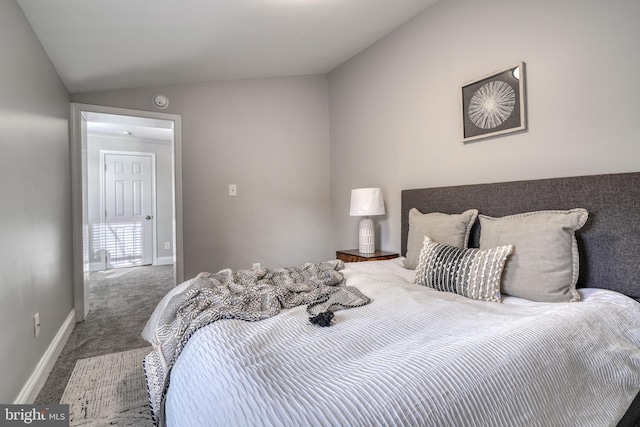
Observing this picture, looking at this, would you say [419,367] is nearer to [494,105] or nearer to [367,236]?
[494,105]

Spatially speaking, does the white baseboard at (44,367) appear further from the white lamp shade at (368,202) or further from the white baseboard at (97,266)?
the white baseboard at (97,266)

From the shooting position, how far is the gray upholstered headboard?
150cm

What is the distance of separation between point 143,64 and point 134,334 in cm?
221

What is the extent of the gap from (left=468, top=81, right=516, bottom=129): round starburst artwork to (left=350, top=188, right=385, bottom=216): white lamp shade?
100 cm

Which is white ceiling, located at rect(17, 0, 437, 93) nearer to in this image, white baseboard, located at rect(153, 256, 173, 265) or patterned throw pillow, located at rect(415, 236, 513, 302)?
patterned throw pillow, located at rect(415, 236, 513, 302)

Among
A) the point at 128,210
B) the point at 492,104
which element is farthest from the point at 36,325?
the point at 128,210

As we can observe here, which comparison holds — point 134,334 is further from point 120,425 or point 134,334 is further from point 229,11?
point 229,11

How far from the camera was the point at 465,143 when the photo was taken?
2.34m

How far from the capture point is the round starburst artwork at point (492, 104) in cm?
204

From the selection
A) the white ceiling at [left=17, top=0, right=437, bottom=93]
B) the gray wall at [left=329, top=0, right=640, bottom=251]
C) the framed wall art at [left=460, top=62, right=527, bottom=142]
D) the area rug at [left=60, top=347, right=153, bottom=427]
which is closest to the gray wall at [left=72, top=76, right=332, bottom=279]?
the white ceiling at [left=17, top=0, right=437, bottom=93]

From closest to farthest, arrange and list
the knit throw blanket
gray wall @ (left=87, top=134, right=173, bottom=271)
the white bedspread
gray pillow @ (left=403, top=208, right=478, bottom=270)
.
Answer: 1. the white bedspread
2. the knit throw blanket
3. gray pillow @ (left=403, top=208, right=478, bottom=270)
4. gray wall @ (left=87, top=134, right=173, bottom=271)

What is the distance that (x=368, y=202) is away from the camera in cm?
288

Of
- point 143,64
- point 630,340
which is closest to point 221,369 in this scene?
point 630,340

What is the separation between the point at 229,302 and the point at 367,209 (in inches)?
68.6
